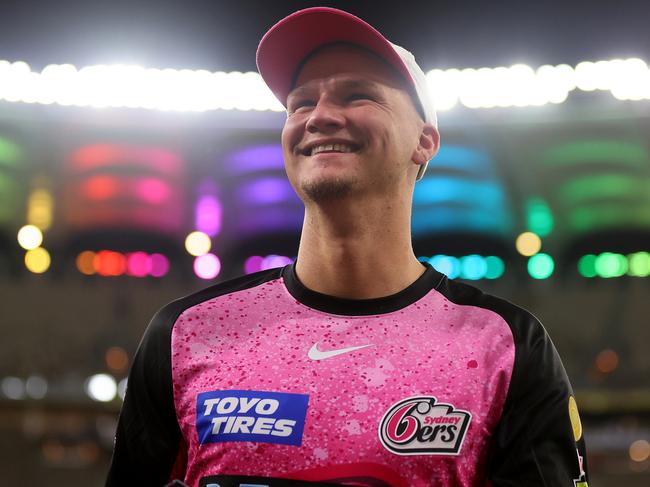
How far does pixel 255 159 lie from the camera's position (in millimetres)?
19797

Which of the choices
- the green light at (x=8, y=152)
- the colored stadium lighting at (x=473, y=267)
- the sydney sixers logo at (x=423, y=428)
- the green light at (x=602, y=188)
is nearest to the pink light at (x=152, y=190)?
the green light at (x=8, y=152)

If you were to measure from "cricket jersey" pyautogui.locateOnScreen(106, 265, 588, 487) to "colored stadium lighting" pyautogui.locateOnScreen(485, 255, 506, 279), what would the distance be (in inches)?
774

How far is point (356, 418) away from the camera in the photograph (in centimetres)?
141

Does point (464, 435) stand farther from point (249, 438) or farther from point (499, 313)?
point (249, 438)

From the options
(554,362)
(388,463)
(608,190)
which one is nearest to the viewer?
(388,463)

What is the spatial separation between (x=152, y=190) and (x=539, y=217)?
411 inches

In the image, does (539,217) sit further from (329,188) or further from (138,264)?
(329,188)

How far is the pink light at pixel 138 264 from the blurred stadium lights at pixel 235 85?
6595 millimetres

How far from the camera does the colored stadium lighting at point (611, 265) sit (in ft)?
68.8

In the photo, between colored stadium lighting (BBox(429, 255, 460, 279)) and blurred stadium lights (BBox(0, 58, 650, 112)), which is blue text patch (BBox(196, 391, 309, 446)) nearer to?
blurred stadium lights (BBox(0, 58, 650, 112))

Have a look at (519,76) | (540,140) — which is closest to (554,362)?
(519,76)

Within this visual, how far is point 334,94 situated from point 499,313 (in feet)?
1.84

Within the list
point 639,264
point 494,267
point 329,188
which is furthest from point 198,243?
point 329,188

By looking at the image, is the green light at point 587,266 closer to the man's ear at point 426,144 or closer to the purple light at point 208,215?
the purple light at point 208,215
